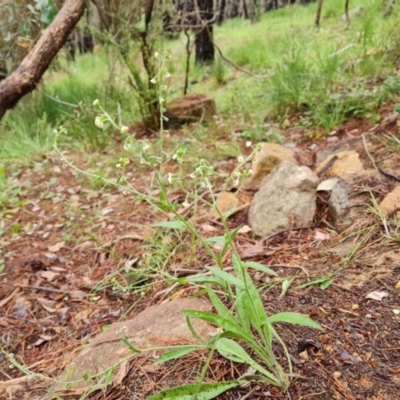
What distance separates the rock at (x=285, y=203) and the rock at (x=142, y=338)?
2.20 ft

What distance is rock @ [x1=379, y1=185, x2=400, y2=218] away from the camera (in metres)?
1.75

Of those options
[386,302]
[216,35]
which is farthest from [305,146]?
Answer: [216,35]

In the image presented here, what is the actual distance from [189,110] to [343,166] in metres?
2.16

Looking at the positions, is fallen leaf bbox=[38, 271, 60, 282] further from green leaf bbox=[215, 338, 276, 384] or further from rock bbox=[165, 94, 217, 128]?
rock bbox=[165, 94, 217, 128]

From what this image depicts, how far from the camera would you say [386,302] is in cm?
136

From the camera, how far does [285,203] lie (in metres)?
2.12

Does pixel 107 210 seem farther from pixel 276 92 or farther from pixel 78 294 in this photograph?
pixel 276 92

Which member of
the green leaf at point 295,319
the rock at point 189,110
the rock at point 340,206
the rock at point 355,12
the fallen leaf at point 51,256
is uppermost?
the rock at point 355,12

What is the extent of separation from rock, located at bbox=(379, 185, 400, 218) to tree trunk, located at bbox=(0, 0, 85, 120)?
2.46 m

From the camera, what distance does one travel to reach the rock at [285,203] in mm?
2086

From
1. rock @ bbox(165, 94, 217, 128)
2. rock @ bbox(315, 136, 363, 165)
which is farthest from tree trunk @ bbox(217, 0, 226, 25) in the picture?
rock @ bbox(315, 136, 363, 165)

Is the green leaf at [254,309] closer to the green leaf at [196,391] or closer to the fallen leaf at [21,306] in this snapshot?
the green leaf at [196,391]

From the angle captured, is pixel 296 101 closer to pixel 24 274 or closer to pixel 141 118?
pixel 141 118

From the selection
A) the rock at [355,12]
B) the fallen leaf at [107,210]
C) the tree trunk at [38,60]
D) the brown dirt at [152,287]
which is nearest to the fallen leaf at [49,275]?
the brown dirt at [152,287]
